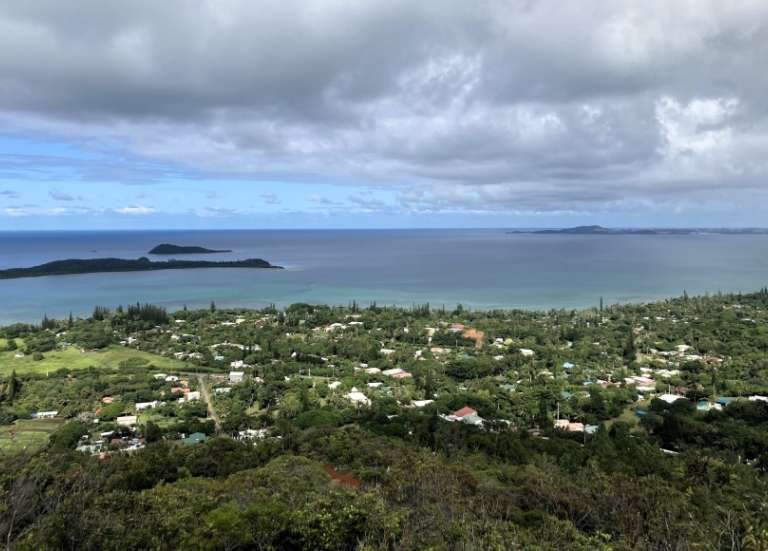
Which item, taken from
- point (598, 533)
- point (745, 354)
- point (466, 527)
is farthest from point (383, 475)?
point (745, 354)

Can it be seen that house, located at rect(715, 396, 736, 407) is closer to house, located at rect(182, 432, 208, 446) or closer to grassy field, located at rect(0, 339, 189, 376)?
house, located at rect(182, 432, 208, 446)

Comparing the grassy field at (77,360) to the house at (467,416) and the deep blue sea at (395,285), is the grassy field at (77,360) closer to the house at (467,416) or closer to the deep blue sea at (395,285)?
the deep blue sea at (395,285)

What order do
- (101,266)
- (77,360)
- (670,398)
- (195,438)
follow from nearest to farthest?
(195,438) → (670,398) → (77,360) → (101,266)

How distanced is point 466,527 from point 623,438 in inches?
469

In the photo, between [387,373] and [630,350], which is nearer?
[387,373]

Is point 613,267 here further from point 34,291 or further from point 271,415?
point 34,291

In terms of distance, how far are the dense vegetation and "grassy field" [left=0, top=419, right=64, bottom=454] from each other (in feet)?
0.71

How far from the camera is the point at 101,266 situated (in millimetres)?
80750

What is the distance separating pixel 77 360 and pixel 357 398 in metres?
18.4

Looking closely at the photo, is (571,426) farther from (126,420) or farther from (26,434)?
(26,434)

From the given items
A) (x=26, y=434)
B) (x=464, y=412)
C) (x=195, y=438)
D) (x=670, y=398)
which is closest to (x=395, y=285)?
(x=670, y=398)

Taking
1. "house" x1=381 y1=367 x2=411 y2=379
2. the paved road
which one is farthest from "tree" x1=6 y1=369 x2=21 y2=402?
"house" x1=381 y1=367 x2=411 y2=379

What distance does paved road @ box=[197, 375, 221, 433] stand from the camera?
20.5m

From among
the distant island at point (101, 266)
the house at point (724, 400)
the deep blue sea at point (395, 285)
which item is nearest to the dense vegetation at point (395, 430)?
the house at point (724, 400)
